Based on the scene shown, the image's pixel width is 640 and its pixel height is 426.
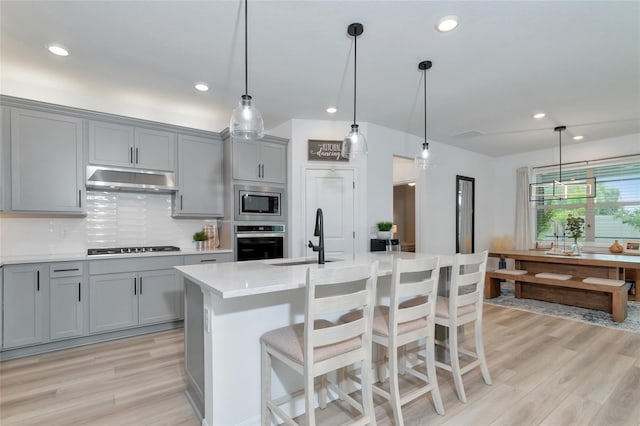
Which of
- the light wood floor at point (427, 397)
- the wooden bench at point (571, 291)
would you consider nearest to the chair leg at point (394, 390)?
the light wood floor at point (427, 397)

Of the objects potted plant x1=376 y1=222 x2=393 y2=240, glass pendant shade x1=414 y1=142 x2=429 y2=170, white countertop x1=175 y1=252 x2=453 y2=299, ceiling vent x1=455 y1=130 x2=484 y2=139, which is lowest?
white countertop x1=175 y1=252 x2=453 y2=299

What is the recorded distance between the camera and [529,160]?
638 cm

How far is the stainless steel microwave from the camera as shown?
399 centimetres

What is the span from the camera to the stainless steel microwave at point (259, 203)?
399 cm

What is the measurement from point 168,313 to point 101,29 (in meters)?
2.78

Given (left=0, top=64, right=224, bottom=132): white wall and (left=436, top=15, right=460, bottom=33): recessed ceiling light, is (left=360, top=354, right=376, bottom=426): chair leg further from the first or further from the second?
(left=0, top=64, right=224, bottom=132): white wall

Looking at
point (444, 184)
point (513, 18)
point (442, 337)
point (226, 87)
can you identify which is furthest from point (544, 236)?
point (226, 87)

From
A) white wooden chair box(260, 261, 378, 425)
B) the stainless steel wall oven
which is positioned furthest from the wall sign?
white wooden chair box(260, 261, 378, 425)

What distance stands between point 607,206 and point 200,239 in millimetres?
6944

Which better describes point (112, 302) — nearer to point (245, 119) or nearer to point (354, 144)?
point (245, 119)

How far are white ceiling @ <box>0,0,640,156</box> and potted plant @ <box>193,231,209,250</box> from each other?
1639 mm

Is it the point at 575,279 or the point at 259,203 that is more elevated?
the point at 259,203

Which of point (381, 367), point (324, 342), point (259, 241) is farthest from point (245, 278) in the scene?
point (259, 241)

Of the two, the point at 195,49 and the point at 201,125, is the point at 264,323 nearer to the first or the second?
the point at 195,49
